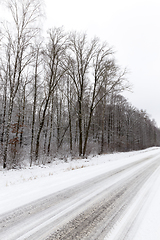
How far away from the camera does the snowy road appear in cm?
205

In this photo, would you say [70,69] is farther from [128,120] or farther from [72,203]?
[128,120]

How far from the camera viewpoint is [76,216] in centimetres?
256

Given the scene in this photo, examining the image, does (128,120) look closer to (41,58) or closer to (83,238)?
(41,58)

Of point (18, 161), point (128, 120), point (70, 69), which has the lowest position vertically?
point (18, 161)

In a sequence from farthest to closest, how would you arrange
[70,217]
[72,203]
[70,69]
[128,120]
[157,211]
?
1. [128,120]
2. [70,69]
3. [72,203]
4. [157,211]
5. [70,217]

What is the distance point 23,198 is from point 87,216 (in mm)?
1669

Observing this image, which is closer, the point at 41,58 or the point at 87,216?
the point at 87,216

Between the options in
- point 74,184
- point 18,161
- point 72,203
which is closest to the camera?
point 72,203

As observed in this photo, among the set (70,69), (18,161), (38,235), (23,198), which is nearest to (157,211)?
(38,235)

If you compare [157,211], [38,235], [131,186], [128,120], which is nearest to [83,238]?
[38,235]

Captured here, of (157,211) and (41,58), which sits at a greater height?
(41,58)

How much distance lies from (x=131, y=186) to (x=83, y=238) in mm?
3077

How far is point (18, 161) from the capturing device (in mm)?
10188

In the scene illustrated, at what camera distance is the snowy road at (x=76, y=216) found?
2.05 m
